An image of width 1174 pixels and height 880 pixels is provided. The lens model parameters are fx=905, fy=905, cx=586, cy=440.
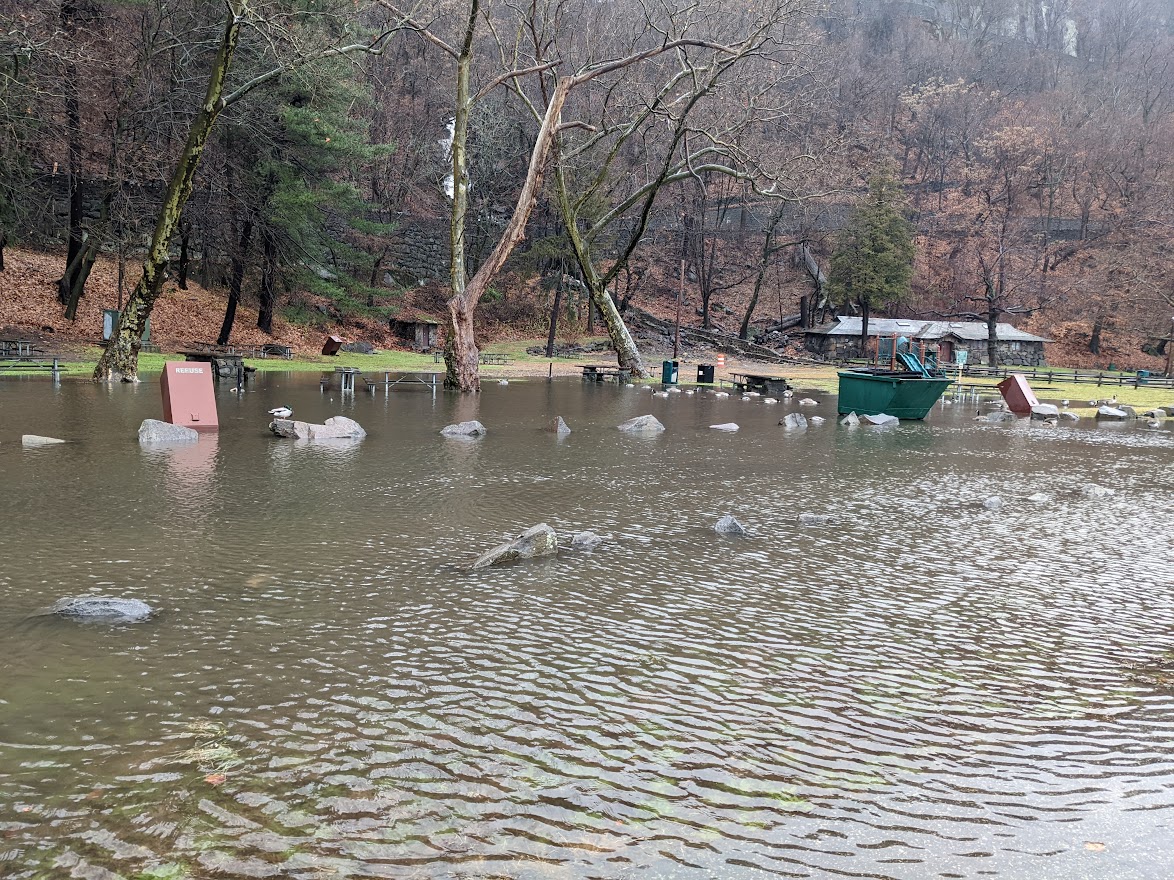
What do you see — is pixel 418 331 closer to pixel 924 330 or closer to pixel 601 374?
pixel 601 374

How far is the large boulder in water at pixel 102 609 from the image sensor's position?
5766mm

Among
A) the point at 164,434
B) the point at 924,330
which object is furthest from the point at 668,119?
the point at 924,330

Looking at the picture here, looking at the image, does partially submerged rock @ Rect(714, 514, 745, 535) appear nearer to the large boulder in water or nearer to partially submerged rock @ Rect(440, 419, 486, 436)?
the large boulder in water

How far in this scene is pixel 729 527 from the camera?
911 centimetres

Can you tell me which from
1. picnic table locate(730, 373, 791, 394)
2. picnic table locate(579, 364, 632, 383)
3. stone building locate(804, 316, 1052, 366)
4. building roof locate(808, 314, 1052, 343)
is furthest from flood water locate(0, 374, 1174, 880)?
stone building locate(804, 316, 1052, 366)

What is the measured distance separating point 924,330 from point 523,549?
57.0m

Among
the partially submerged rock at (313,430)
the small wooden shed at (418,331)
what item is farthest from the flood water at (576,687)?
the small wooden shed at (418,331)

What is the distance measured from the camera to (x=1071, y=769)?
4188 millimetres

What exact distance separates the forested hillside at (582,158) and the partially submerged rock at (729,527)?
17.8 metres

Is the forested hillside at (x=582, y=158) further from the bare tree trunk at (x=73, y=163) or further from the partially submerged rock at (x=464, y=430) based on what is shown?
the partially submerged rock at (x=464, y=430)

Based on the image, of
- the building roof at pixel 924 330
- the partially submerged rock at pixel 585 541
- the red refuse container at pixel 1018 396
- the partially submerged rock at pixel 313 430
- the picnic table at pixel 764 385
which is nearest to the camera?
the partially submerged rock at pixel 585 541

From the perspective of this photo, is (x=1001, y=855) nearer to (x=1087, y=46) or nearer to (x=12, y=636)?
(x=12, y=636)

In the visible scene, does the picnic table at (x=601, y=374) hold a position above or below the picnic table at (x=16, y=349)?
below

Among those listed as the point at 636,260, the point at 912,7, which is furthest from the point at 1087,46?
the point at 636,260
